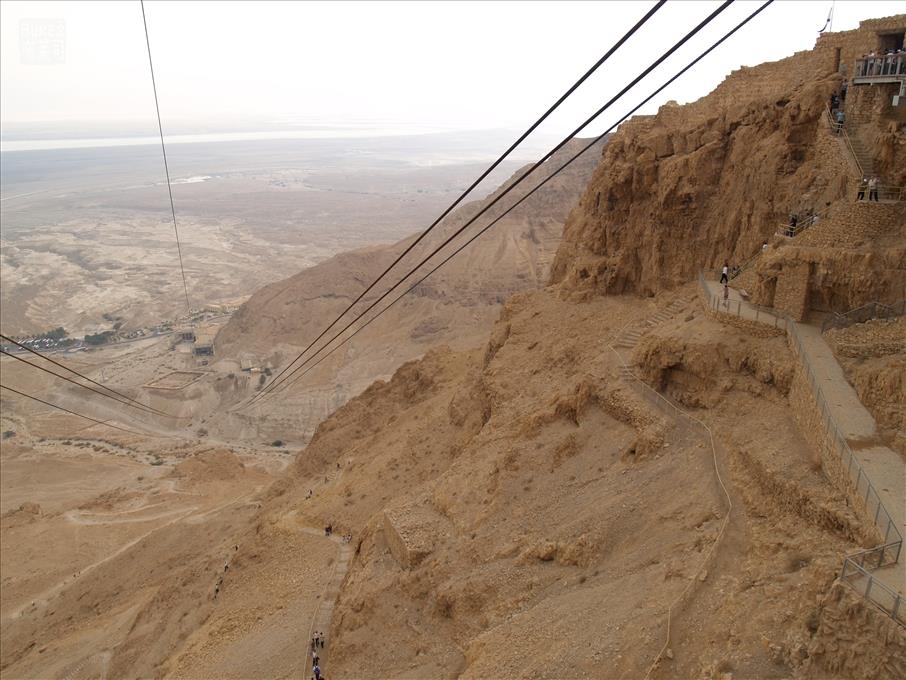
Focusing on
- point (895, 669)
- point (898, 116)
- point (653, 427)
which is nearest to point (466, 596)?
point (653, 427)

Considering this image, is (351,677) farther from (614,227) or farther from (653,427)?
(614,227)

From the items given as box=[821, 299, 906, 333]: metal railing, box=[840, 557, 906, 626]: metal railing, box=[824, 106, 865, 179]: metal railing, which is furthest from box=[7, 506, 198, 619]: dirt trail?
box=[824, 106, 865, 179]: metal railing

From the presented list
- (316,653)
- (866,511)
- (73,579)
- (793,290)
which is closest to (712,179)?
(793,290)

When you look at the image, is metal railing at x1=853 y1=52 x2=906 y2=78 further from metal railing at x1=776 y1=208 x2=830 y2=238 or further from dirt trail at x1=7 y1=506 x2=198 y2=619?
dirt trail at x1=7 y1=506 x2=198 y2=619

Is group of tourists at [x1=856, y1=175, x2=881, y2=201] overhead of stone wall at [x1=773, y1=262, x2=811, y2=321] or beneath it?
overhead

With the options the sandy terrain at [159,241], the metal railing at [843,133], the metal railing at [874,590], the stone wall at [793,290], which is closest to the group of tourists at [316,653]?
the metal railing at [874,590]

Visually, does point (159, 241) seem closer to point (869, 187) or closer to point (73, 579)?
point (73, 579)
